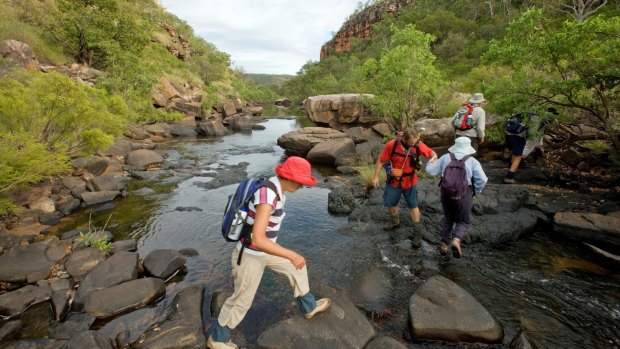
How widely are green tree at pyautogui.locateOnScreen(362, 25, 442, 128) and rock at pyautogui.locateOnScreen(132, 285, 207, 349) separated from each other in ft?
38.1

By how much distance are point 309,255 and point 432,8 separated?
8274cm

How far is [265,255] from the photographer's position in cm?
329

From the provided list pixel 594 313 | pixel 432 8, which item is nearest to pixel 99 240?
pixel 594 313

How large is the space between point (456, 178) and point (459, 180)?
0.18ft

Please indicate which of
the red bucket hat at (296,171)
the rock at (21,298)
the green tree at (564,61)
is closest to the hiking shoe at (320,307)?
the red bucket hat at (296,171)

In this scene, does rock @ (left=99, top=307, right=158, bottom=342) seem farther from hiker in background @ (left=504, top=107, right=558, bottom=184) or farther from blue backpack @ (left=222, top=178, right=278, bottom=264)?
hiker in background @ (left=504, top=107, right=558, bottom=184)

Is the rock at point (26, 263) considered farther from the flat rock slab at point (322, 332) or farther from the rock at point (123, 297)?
the flat rock slab at point (322, 332)

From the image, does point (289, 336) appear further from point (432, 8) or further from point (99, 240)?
point (432, 8)

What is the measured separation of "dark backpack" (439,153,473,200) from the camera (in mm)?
5070

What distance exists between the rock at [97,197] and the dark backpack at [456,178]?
9.57m

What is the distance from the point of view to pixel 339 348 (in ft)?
11.9

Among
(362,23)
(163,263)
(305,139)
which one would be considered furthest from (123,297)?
(362,23)

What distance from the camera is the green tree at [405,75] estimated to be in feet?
42.1

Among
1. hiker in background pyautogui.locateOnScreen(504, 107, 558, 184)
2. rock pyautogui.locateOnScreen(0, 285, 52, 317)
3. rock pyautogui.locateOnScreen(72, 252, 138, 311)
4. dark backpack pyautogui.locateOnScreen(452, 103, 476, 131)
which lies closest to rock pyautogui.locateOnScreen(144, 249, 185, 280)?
rock pyautogui.locateOnScreen(72, 252, 138, 311)
